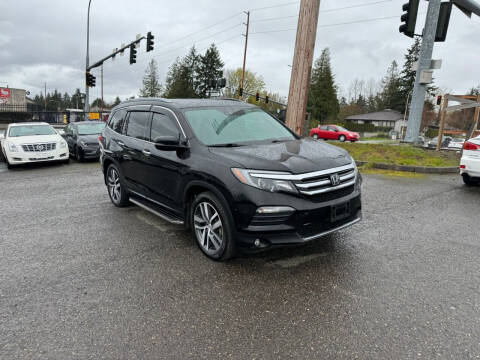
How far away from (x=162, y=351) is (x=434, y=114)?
2810 inches

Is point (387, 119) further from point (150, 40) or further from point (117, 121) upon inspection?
point (117, 121)

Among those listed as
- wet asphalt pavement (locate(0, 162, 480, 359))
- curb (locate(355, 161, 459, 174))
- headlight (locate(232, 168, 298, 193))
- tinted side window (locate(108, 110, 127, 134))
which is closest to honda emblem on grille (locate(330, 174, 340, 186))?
headlight (locate(232, 168, 298, 193))

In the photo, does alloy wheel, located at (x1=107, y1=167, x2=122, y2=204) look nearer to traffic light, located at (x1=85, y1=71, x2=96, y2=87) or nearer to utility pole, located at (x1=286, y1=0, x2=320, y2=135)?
utility pole, located at (x1=286, y1=0, x2=320, y2=135)

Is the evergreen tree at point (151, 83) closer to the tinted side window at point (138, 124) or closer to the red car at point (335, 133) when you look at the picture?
the red car at point (335, 133)

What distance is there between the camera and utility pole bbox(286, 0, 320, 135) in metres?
7.86

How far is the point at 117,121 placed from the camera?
5.88 m

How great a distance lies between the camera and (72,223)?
5203 millimetres

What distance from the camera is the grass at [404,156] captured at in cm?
1030

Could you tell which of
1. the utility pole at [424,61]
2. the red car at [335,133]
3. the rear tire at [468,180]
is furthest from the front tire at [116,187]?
the red car at [335,133]

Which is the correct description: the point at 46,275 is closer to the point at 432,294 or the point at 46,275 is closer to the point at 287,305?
the point at 287,305

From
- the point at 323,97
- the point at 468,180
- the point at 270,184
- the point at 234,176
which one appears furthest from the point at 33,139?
the point at 323,97

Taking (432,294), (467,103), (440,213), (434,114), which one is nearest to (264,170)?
(432,294)

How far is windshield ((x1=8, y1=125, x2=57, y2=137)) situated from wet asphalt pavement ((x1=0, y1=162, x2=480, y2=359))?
7806mm

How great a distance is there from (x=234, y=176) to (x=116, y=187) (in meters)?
3.44
